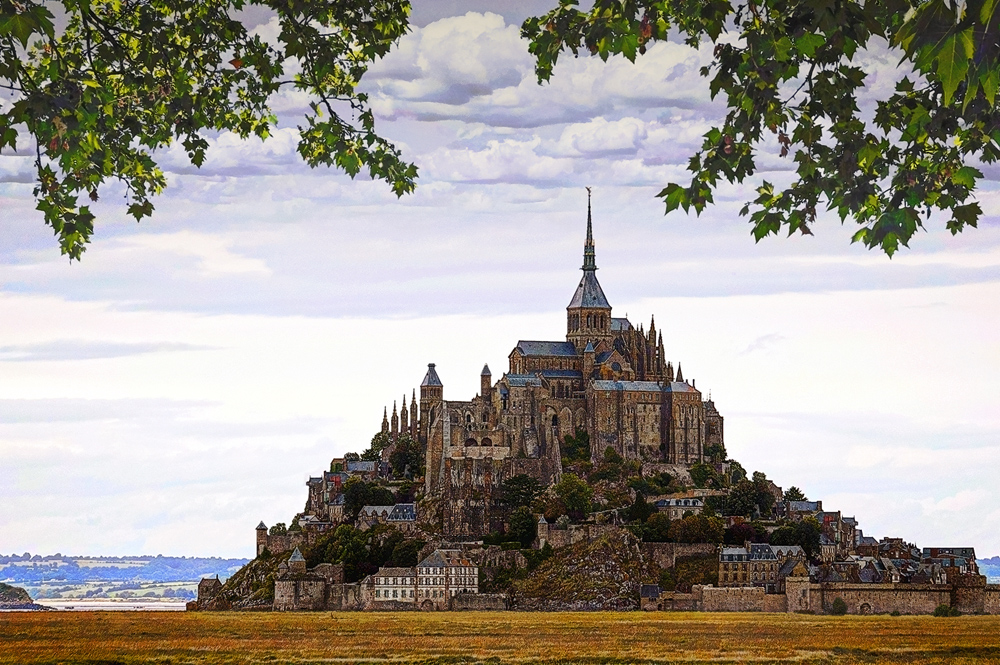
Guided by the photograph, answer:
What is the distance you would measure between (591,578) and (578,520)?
10.0 meters

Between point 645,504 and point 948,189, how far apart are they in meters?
89.1

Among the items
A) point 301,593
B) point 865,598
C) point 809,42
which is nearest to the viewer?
point 809,42

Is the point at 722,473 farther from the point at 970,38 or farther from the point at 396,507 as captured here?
the point at 970,38

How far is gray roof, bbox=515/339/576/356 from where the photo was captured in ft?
407

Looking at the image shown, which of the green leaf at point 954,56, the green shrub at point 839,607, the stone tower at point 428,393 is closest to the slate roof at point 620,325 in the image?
the stone tower at point 428,393

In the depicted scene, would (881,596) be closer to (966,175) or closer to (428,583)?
(428,583)

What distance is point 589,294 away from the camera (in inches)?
5069

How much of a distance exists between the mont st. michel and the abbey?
0.53 ft

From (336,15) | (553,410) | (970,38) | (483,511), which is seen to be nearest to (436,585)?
(483,511)

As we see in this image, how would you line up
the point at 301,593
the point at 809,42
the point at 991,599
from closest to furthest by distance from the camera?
the point at 809,42
the point at 991,599
the point at 301,593

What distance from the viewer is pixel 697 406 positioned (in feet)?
380

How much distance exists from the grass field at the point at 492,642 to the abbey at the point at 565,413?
4640cm

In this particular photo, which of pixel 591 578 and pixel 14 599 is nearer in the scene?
pixel 591 578

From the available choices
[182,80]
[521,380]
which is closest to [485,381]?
[521,380]
